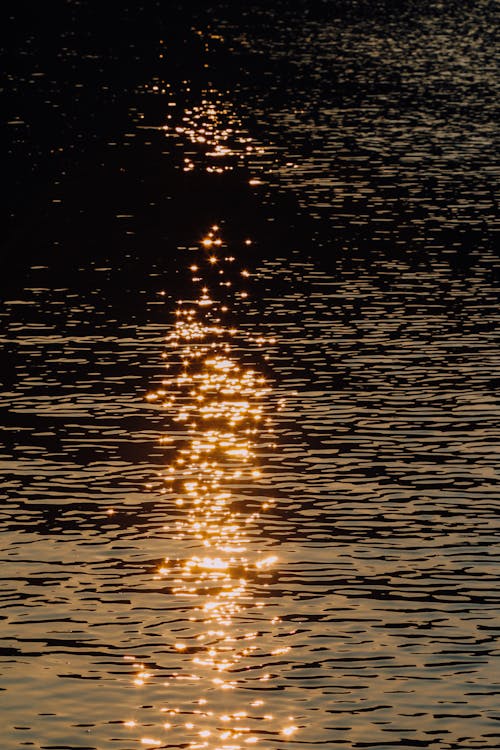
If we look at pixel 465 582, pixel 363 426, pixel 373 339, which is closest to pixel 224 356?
pixel 373 339

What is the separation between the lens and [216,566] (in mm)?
17234

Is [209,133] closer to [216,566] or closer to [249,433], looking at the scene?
[249,433]

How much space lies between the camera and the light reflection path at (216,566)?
14164 millimetres

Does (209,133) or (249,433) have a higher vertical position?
(209,133)

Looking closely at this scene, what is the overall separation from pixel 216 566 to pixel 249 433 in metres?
4.06

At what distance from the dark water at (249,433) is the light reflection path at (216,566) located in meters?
0.03

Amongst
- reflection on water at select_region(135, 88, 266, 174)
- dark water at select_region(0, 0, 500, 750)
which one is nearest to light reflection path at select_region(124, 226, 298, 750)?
dark water at select_region(0, 0, 500, 750)

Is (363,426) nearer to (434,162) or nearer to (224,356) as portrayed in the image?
(224,356)

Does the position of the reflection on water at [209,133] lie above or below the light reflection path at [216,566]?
above

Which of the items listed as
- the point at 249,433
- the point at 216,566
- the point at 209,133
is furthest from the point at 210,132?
the point at 216,566

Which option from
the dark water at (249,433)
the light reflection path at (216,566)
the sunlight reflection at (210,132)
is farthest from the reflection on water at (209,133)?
the light reflection path at (216,566)

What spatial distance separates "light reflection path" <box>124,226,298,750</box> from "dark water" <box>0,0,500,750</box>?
0.03 meters

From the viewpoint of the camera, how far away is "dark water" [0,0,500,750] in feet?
48.2

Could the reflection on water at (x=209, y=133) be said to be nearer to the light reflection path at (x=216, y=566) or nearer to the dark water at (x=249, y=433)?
the dark water at (x=249, y=433)
